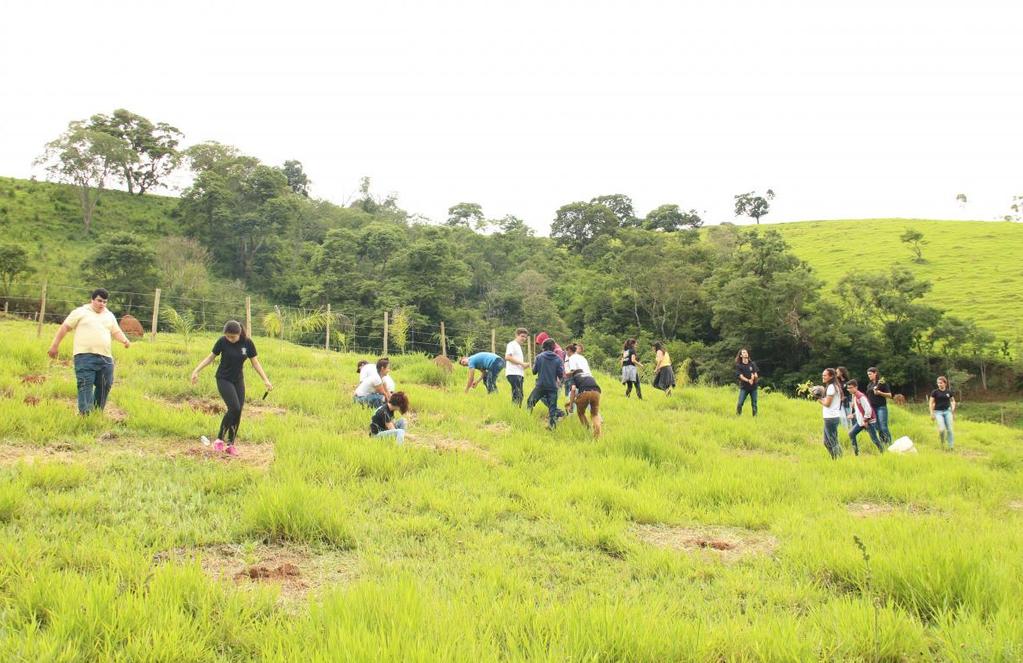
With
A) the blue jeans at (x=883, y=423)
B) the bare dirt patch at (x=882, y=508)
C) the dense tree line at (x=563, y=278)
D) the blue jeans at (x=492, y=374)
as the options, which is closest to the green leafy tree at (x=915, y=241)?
the dense tree line at (x=563, y=278)

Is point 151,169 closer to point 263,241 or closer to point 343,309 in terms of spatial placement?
point 263,241

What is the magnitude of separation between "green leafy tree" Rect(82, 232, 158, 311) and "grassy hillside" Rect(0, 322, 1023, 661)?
112 feet

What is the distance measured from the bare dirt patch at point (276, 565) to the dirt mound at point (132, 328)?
60.0 feet

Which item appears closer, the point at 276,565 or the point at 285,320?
the point at 276,565

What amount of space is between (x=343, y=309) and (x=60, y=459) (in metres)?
38.7

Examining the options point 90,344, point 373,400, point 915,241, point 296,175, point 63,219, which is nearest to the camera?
point 90,344

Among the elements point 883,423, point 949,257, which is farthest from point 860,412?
point 949,257

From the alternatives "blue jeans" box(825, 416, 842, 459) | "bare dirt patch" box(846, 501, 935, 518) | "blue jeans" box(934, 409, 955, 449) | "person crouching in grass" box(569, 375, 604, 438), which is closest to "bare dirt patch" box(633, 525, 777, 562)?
"bare dirt patch" box(846, 501, 935, 518)

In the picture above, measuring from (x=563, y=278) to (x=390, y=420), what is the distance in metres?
52.7

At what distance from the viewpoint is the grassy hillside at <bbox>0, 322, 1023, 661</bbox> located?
124 inches

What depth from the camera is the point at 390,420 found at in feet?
28.0

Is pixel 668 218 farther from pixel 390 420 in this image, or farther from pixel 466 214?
pixel 390 420

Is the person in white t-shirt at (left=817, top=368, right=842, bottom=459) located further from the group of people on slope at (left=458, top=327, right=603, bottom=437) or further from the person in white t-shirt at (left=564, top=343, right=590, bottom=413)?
the person in white t-shirt at (left=564, top=343, right=590, bottom=413)

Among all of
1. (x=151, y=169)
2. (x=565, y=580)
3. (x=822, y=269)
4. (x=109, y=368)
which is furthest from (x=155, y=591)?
(x=151, y=169)
